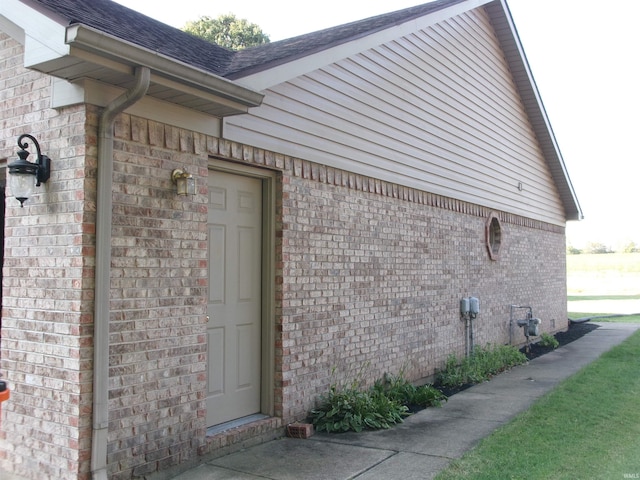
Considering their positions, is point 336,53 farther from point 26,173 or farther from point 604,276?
point 604,276

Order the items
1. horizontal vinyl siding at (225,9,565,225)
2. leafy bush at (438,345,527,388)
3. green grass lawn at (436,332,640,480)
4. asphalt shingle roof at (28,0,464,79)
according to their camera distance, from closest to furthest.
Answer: asphalt shingle roof at (28,0,464,79) → green grass lawn at (436,332,640,480) → horizontal vinyl siding at (225,9,565,225) → leafy bush at (438,345,527,388)

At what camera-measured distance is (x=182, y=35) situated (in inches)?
307

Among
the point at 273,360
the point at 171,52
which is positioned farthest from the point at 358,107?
the point at 273,360

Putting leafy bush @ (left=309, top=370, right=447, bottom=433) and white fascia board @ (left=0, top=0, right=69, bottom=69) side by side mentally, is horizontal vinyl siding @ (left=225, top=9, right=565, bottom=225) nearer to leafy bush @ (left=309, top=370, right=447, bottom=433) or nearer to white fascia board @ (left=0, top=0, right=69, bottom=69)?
white fascia board @ (left=0, top=0, right=69, bottom=69)

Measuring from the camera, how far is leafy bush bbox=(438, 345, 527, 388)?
360 inches

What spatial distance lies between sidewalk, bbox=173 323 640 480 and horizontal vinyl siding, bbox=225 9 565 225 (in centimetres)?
291

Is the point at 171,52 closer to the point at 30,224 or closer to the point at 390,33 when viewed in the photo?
the point at 30,224

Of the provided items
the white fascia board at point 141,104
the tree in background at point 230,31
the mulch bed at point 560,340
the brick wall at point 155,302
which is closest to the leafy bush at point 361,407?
the mulch bed at point 560,340

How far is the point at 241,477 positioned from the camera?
483cm

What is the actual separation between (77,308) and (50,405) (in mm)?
769

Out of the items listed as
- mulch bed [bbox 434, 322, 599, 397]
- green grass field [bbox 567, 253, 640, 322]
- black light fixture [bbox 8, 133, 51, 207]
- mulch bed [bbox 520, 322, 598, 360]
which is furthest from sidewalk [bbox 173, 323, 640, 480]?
green grass field [bbox 567, 253, 640, 322]

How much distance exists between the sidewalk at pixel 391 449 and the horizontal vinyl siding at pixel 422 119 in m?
2.91

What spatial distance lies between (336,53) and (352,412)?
3.96m

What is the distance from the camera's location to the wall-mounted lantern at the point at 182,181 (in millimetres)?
4945
